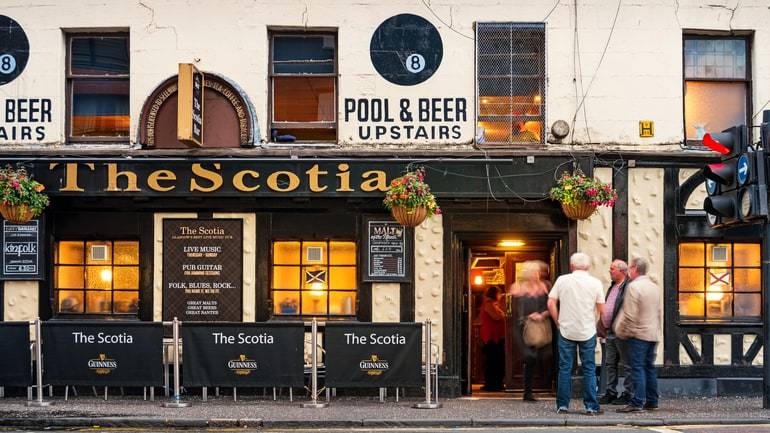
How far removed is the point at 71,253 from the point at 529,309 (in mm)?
6695

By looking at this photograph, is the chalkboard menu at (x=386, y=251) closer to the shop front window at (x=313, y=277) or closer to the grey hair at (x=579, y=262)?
the shop front window at (x=313, y=277)

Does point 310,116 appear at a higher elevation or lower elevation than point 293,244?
higher

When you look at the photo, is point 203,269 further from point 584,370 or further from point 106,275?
point 584,370

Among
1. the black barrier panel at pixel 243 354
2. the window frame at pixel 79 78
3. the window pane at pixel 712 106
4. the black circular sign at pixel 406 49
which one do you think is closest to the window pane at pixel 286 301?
the black barrier panel at pixel 243 354

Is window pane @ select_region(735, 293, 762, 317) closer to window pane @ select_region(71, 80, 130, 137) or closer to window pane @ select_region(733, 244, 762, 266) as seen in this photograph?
window pane @ select_region(733, 244, 762, 266)

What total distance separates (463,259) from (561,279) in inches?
97.0

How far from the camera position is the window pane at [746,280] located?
15.6m

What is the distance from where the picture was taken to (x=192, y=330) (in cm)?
1380

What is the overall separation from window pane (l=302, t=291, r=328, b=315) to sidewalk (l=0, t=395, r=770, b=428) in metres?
1.61

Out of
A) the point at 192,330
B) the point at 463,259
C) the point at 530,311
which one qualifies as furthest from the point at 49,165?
the point at 530,311

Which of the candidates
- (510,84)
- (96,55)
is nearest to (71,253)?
(96,55)

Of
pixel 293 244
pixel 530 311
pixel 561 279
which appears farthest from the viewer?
pixel 293 244

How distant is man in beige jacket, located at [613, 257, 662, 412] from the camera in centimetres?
1330

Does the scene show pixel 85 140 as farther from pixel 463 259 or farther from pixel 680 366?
pixel 680 366
